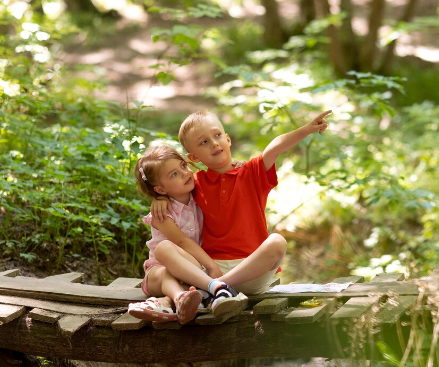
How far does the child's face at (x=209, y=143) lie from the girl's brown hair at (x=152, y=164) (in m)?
0.12

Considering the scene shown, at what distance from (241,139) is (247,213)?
324 inches

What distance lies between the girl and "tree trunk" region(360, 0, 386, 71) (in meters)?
7.25

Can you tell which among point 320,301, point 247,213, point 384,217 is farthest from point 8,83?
point 384,217

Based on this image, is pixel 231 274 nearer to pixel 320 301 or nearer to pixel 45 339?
pixel 320 301

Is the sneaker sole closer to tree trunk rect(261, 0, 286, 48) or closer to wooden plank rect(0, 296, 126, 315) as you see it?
wooden plank rect(0, 296, 126, 315)

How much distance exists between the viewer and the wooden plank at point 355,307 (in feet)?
8.91

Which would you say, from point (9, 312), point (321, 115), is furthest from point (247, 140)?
point (9, 312)

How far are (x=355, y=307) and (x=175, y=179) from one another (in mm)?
1182

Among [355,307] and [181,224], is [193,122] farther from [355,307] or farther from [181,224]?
[355,307]

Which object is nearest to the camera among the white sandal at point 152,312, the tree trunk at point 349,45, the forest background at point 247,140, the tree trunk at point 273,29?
the white sandal at point 152,312

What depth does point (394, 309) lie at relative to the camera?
2.75 m

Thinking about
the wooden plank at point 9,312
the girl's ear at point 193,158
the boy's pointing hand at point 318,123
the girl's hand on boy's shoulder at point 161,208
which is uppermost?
the boy's pointing hand at point 318,123

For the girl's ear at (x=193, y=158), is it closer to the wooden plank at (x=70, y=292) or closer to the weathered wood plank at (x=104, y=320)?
the wooden plank at (x=70, y=292)

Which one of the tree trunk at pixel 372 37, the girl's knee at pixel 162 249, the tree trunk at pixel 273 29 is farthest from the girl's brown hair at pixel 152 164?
the tree trunk at pixel 273 29
